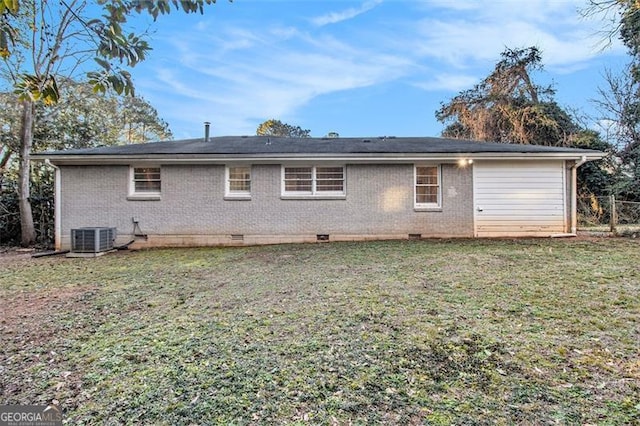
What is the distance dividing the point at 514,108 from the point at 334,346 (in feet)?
67.2

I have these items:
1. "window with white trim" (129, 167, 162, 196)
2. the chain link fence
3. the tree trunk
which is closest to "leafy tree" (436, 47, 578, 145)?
the chain link fence

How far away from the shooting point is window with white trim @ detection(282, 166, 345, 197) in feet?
33.0

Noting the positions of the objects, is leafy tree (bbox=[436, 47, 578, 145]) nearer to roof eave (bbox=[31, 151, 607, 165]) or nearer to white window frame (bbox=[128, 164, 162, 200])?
roof eave (bbox=[31, 151, 607, 165])

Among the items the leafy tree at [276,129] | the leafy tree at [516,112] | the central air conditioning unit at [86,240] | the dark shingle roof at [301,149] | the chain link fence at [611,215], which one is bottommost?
the central air conditioning unit at [86,240]

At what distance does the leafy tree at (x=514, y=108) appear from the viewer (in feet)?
57.8

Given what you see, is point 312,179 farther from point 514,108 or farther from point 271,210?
point 514,108

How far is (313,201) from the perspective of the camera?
997cm

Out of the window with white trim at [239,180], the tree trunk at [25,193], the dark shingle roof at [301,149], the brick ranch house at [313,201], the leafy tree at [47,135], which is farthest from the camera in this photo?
the leafy tree at [47,135]

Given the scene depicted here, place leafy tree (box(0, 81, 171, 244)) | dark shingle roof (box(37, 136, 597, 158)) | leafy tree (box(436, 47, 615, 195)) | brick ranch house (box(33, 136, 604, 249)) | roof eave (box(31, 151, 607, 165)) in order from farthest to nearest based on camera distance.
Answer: leafy tree (box(436, 47, 615, 195)) → leafy tree (box(0, 81, 171, 244)) → brick ranch house (box(33, 136, 604, 249)) → dark shingle roof (box(37, 136, 597, 158)) → roof eave (box(31, 151, 607, 165))

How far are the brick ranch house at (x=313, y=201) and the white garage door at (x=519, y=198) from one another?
30 mm

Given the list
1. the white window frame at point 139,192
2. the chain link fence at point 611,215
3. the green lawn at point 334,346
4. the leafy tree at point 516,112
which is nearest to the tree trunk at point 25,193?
the white window frame at point 139,192

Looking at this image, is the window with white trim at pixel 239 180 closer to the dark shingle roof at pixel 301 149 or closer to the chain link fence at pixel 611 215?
the dark shingle roof at pixel 301 149

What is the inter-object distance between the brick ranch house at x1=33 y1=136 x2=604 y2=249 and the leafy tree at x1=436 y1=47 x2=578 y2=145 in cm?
953

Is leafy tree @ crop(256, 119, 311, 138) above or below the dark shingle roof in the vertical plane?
above
